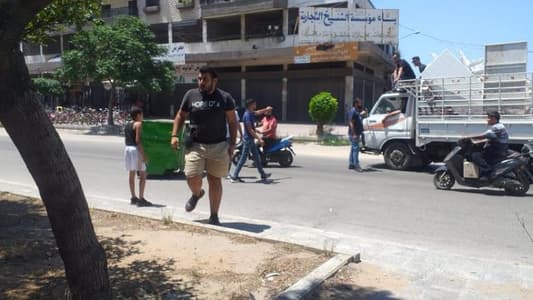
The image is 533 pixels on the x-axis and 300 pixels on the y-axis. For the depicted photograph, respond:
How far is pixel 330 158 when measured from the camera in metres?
16.3

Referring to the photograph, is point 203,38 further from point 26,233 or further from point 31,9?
point 31,9

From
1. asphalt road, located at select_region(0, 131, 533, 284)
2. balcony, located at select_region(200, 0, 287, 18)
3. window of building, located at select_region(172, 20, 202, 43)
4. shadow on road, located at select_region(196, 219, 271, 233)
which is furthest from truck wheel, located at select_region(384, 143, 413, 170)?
window of building, located at select_region(172, 20, 202, 43)

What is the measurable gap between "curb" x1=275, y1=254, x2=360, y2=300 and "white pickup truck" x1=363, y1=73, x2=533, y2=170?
317 inches

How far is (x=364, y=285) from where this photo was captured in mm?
4332

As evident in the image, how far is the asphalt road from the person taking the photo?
244 inches

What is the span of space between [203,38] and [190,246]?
32.1m

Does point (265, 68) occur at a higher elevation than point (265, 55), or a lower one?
lower

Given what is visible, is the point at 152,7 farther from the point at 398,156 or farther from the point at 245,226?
the point at 245,226

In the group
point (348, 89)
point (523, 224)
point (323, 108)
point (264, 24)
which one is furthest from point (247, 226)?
point (264, 24)

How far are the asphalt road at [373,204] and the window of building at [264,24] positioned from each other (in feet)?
71.7

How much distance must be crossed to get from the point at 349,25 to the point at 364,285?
2528 cm

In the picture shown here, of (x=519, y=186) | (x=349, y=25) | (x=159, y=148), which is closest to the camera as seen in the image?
(x=519, y=186)

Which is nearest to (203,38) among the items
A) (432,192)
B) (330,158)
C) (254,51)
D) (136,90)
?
(254,51)

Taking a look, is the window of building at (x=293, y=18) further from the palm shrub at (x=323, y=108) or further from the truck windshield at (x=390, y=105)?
the truck windshield at (x=390, y=105)
